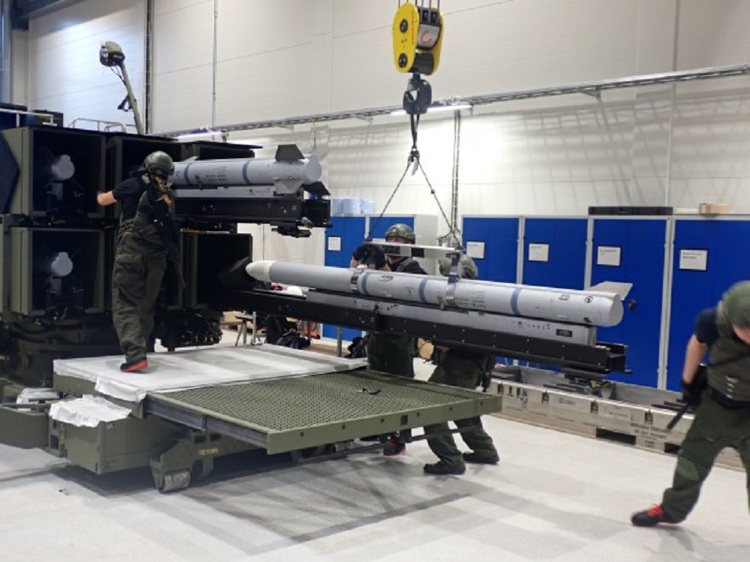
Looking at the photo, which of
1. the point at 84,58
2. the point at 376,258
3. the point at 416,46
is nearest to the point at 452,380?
the point at 376,258

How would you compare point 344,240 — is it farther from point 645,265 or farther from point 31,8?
point 31,8

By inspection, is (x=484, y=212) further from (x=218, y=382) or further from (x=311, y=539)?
(x=311, y=539)

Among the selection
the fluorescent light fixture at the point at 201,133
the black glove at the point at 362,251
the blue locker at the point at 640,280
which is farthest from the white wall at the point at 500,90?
the black glove at the point at 362,251

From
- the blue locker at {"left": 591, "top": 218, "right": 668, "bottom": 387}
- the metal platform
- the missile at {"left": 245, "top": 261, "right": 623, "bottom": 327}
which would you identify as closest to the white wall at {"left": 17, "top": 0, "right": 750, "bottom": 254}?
the blue locker at {"left": 591, "top": 218, "right": 668, "bottom": 387}

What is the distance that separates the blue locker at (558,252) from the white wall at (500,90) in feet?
4.29

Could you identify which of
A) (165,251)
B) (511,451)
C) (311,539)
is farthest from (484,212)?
(311,539)

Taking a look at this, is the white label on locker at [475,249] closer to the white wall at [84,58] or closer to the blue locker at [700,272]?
the blue locker at [700,272]

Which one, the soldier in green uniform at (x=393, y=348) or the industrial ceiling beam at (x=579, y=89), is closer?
the soldier in green uniform at (x=393, y=348)

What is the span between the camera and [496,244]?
31.4 feet

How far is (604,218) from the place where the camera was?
855cm

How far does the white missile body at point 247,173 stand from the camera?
5.74 m

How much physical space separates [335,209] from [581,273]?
15.4ft

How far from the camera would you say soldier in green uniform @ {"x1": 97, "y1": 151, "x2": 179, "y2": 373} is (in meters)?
6.08

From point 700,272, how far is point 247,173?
4.45 m
